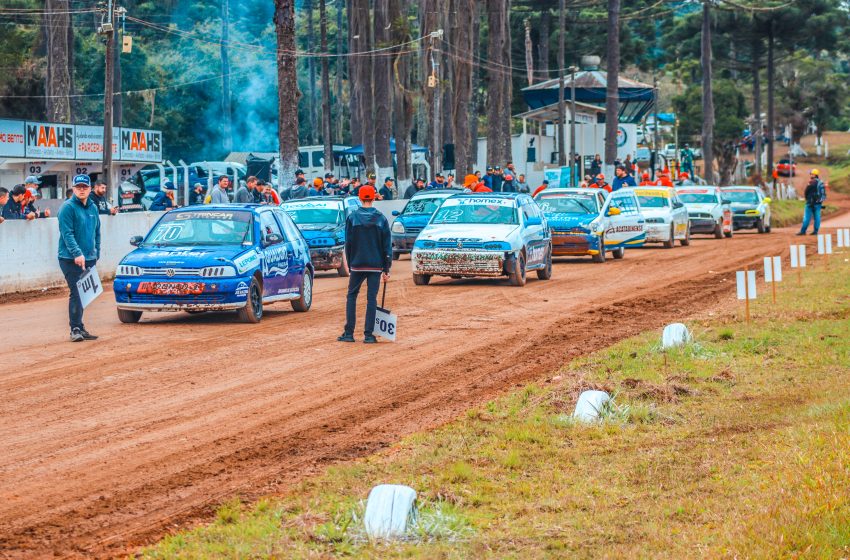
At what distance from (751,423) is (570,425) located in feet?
4.61

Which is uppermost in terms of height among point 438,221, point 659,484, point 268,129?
point 268,129

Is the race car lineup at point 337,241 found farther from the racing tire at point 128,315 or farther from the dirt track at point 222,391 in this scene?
the dirt track at point 222,391

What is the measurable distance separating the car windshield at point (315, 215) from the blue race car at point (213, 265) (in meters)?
8.54

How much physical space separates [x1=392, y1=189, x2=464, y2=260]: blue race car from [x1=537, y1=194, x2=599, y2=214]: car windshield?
239cm

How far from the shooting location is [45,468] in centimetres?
880

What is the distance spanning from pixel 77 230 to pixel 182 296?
193 centimetres

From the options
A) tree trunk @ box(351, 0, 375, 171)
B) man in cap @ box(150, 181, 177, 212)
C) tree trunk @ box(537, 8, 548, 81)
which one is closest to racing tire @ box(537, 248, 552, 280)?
man in cap @ box(150, 181, 177, 212)

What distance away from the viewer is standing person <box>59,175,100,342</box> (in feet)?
51.0

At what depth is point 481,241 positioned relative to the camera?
23.5 metres

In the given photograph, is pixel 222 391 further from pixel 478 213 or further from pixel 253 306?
pixel 478 213

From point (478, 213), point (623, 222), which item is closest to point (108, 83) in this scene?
point (623, 222)

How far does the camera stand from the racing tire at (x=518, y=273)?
2359 centimetres

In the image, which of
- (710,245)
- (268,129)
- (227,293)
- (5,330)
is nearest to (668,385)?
(227,293)

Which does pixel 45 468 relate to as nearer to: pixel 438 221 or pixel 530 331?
pixel 530 331
